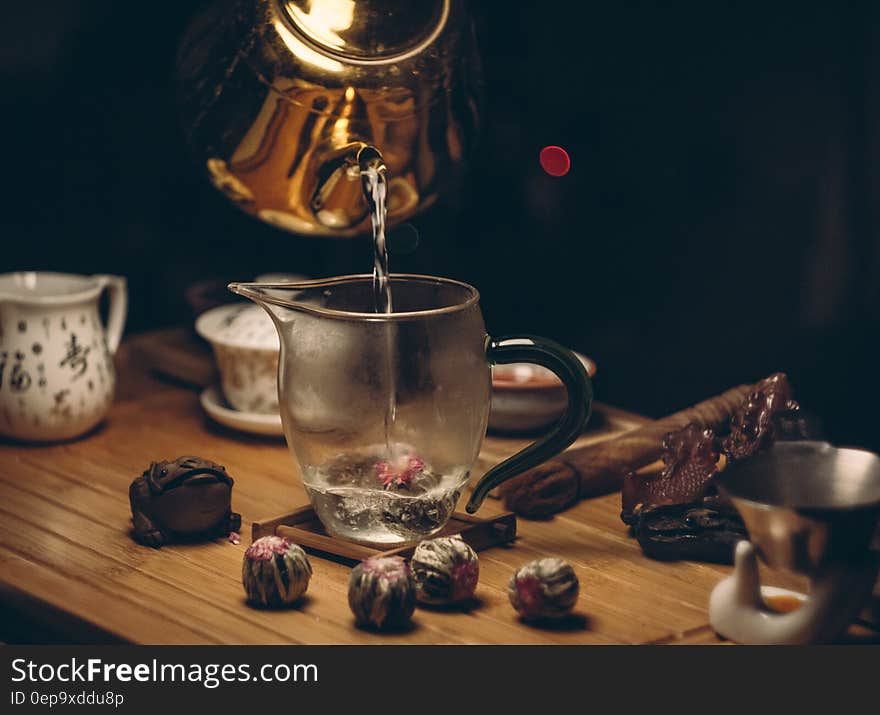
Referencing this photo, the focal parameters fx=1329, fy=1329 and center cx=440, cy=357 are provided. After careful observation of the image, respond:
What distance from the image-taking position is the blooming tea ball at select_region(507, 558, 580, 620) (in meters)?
0.95

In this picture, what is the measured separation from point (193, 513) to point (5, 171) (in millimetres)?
855

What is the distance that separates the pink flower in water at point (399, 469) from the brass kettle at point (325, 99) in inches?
13.1

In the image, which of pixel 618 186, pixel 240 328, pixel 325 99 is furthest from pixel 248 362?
pixel 618 186

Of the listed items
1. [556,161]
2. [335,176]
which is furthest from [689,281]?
[335,176]

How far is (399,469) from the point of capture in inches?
41.7

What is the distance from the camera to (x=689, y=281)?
171cm

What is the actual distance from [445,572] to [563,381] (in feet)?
0.61

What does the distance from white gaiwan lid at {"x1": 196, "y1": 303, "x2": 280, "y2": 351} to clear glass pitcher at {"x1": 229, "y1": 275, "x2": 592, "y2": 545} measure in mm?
283

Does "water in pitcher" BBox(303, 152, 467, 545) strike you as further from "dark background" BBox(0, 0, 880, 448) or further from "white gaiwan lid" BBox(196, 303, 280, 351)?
"dark background" BBox(0, 0, 880, 448)

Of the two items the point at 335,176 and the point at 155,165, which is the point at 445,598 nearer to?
the point at 335,176

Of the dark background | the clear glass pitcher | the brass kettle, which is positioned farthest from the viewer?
the dark background

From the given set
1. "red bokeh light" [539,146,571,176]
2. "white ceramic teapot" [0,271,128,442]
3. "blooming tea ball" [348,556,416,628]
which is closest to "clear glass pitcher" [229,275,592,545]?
"blooming tea ball" [348,556,416,628]

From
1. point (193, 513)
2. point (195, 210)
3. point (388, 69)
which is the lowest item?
point (193, 513)

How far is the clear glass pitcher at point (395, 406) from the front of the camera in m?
1.03
